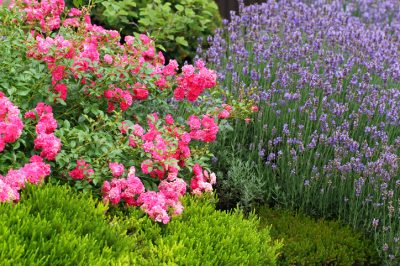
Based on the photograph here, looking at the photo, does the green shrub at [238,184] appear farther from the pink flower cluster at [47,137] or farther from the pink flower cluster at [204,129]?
the pink flower cluster at [47,137]

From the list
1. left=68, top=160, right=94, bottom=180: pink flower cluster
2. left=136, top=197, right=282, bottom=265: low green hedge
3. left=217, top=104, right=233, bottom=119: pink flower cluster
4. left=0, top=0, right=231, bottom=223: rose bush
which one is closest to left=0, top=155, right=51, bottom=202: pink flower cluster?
left=0, top=0, right=231, bottom=223: rose bush

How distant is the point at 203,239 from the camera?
12.0ft

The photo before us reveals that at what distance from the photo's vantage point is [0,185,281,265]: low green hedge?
3115mm

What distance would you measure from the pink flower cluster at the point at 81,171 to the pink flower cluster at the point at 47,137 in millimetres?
138

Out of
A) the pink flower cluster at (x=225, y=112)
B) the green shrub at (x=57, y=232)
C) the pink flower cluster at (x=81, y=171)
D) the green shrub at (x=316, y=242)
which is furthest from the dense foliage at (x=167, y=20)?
the green shrub at (x=57, y=232)

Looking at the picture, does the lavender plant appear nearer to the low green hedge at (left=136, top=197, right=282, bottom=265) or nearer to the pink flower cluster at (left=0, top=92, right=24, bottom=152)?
the low green hedge at (left=136, top=197, right=282, bottom=265)

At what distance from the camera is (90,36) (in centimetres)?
466

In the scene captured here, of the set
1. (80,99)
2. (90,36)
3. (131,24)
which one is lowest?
(131,24)

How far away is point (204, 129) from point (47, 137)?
109 cm

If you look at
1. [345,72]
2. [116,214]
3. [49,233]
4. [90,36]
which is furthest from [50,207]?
[345,72]

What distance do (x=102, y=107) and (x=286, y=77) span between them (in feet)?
5.35

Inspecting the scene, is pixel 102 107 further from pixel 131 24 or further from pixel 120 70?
pixel 131 24

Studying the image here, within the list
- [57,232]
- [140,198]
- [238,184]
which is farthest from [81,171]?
[238,184]

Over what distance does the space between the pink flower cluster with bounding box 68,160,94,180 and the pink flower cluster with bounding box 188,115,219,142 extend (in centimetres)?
84
